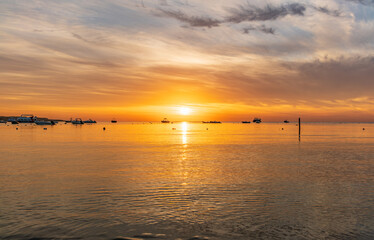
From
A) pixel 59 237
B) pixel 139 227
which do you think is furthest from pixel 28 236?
pixel 139 227

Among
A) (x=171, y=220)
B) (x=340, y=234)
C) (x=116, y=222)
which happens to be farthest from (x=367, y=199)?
(x=116, y=222)

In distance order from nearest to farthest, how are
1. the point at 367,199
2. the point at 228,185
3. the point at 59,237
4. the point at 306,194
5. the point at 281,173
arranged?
1. the point at 59,237
2. the point at 367,199
3. the point at 306,194
4. the point at 228,185
5. the point at 281,173

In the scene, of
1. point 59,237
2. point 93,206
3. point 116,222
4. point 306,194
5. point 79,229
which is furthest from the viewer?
point 306,194

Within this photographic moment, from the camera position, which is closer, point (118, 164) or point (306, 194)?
point (306, 194)

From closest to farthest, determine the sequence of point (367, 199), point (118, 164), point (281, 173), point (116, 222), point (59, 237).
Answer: point (59, 237) → point (116, 222) → point (367, 199) → point (281, 173) → point (118, 164)

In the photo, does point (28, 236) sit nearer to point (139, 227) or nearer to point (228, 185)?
point (139, 227)

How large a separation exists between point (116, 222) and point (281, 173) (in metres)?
19.0

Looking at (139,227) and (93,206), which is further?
(93,206)

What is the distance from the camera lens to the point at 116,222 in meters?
14.6

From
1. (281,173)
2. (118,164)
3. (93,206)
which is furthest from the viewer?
(118,164)

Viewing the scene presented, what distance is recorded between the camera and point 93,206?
17.3 metres

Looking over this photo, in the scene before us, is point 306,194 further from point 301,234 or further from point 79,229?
point 79,229

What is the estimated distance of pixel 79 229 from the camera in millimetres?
13648

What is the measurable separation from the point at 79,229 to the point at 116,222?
5.66ft
